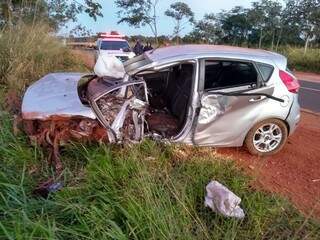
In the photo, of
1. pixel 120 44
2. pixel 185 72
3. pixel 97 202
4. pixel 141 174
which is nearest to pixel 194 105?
pixel 185 72

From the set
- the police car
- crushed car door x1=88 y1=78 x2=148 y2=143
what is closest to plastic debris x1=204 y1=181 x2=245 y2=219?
crushed car door x1=88 y1=78 x2=148 y2=143

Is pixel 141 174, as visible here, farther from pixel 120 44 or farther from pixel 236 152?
pixel 120 44

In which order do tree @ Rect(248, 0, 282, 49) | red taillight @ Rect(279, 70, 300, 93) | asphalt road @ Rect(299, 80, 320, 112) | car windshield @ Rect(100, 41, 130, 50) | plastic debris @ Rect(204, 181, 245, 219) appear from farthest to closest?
tree @ Rect(248, 0, 282, 49)
car windshield @ Rect(100, 41, 130, 50)
asphalt road @ Rect(299, 80, 320, 112)
red taillight @ Rect(279, 70, 300, 93)
plastic debris @ Rect(204, 181, 245, 219)

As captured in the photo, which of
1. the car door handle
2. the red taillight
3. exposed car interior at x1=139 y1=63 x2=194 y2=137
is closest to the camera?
exposed car interior at x1=139 y1=63 x2=194 y2=137

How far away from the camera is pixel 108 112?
234 inches

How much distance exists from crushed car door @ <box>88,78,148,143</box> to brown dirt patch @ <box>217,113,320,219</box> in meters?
1.40

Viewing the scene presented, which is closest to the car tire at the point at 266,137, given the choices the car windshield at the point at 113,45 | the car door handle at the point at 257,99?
the car door handle at the point at 257,99

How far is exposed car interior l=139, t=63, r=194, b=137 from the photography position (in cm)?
649

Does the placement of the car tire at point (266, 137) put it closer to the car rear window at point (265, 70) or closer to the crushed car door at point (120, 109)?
the car rear window at point (265, 70)

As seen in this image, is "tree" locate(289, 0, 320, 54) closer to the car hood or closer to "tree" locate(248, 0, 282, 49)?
"tree" locate(248, 0, 282, 49)

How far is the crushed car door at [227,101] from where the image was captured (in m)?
6.38

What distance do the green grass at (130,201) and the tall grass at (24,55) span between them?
4.66m

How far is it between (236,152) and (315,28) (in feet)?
113

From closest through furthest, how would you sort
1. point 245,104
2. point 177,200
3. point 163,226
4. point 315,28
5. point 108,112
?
point 163,226 < point 177,200 < point 108,112 < point 245,104 < point 315,28
